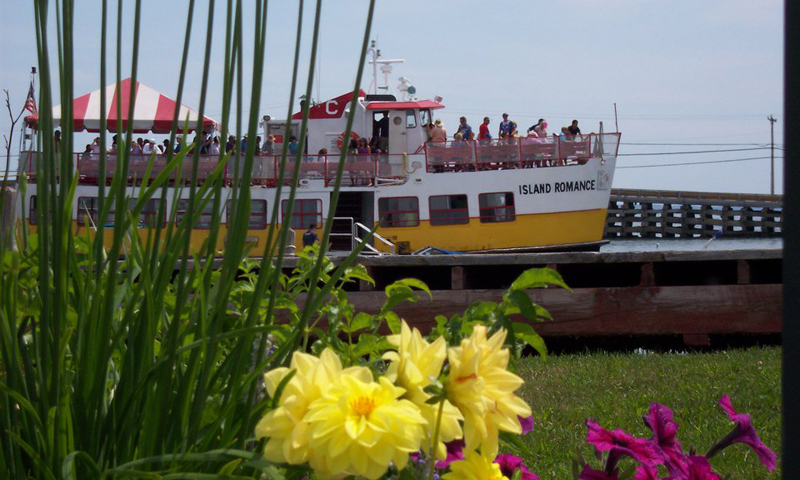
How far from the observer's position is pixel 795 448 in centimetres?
57

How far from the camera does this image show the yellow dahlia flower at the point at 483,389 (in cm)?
76

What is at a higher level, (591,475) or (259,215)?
(591,475)

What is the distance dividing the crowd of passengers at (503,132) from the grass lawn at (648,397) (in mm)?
14282

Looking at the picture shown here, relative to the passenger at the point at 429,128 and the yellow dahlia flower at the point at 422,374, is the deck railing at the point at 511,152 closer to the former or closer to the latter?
the passenger at the point at 429,128

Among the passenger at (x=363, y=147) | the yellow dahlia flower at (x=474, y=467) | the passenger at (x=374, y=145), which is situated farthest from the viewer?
the passenger at (x=374, y=145)

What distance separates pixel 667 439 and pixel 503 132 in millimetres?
19425

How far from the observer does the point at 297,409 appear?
738 mm

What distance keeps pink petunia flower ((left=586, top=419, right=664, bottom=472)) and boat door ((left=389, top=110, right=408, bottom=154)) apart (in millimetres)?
20216

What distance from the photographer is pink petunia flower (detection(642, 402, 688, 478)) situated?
3.51ft

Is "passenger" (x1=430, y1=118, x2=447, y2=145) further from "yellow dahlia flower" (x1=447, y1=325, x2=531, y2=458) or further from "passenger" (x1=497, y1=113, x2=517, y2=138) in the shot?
"yellow dahlia flower" (x1=447, y1=325, x2=531, y2=458)

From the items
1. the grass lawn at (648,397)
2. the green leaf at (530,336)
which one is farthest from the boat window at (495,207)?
the green leaf at (530,336)

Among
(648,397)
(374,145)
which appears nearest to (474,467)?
(648,397)

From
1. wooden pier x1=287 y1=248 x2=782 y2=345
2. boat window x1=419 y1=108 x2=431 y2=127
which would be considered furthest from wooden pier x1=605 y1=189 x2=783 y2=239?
wooden pier x1=287 y1=248 x2=782 y2=345

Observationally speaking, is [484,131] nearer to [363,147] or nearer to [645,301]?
[363,147]
